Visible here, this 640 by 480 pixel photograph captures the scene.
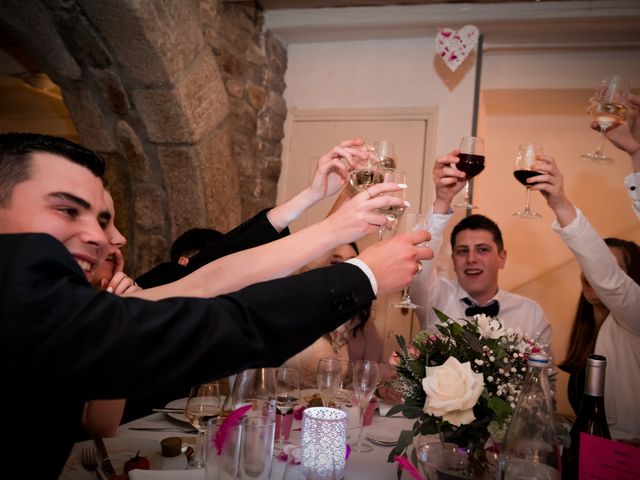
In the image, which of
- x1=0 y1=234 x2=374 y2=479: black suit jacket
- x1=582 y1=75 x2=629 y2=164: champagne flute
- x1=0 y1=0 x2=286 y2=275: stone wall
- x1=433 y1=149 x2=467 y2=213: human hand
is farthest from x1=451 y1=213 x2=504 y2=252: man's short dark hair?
x1=0 y1=234 x2=374 y2=479: black suit jacket

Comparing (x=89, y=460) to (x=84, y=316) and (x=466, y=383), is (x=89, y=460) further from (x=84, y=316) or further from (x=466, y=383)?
(x=466, y=383)

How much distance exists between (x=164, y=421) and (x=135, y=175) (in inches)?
82.0

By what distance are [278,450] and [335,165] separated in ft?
2.90

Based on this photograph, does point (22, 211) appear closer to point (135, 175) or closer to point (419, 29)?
point (135, 175)

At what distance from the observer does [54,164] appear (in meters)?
1.09

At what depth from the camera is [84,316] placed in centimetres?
81

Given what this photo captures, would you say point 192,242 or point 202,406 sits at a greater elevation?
point 192,242

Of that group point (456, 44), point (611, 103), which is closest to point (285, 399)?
point (611, 103)

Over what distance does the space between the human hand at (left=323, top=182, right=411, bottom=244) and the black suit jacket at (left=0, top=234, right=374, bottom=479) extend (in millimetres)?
260

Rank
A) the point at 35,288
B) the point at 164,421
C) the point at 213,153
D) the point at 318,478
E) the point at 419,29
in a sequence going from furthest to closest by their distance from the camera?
the point at 419,29, the point at 213,153, the point at 164,421, the point at 318,478, the point at 35,288

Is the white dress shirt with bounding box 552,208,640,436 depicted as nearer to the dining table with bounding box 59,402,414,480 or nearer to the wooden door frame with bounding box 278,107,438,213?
the dining table with bounding box 59,402,414,480

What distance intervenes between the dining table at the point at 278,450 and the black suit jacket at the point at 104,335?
0.82ft

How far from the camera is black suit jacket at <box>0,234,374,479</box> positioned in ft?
2.61

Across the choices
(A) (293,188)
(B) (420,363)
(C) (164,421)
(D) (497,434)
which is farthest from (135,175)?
(D) (497,434)
